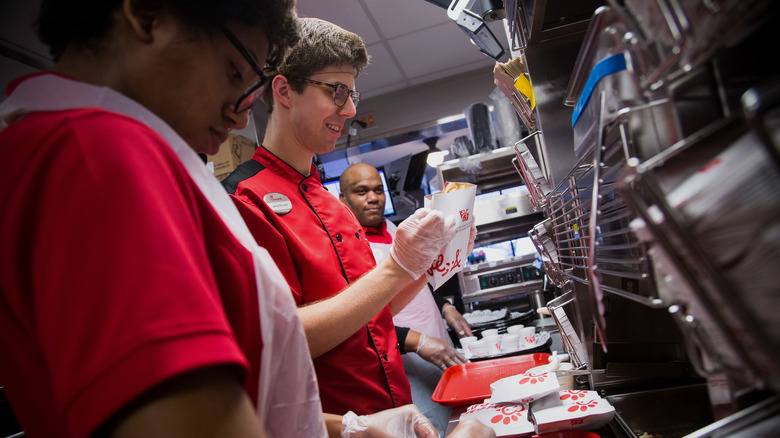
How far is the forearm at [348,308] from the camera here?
1136 mm

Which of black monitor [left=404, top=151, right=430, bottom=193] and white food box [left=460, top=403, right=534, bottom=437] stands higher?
black monitor [left=404, top=151, right=430, bottom=193]

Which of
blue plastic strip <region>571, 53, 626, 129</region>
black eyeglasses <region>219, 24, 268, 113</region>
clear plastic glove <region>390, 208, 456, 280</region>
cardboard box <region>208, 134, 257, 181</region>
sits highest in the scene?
cardboard box <region>208, 134, 257, 181</region>

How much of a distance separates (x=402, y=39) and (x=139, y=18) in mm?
4149

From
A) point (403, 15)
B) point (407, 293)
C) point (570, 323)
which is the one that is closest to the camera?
point (570, 323)

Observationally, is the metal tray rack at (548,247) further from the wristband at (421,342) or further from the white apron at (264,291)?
the wristband at (421,342)

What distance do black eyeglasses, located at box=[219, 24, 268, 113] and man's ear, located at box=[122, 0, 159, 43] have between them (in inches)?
3.5

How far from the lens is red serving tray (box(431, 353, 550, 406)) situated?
5.20 ft

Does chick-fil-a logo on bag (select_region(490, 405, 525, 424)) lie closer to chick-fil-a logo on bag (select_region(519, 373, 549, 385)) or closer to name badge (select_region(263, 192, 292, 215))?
chick-fil-a logo on bag (select_region(519, 373, 549, 385))

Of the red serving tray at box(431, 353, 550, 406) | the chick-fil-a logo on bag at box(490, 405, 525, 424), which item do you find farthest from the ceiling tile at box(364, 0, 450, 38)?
the chick-fil-a logo on bag at box(490, 405, 525, 424)

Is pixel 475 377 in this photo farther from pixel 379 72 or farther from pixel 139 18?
pixel 379 72

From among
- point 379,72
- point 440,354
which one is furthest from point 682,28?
point 379,72

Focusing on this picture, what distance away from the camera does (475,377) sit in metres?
1.85

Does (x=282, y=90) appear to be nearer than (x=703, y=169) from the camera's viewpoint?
No

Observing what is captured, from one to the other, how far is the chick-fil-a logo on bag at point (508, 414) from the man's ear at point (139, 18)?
1.19 m
